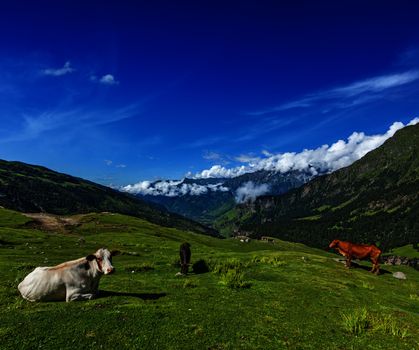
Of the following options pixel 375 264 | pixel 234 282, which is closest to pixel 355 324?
pixel 234 282

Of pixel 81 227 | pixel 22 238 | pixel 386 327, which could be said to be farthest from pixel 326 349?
pixel 81 227

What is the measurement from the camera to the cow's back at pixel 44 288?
61.3 ft

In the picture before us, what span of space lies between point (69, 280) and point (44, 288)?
4.11ft

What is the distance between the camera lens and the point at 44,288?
18719mm

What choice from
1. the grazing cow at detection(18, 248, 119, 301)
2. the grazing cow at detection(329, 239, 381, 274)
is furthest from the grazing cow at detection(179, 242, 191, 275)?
the grazing cow at detection(329, 239, 381, 274)

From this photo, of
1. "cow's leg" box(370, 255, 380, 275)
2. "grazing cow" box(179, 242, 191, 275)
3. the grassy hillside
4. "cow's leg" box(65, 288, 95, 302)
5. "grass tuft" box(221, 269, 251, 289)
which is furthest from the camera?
"cow's leg" box(370, 255, 380, 275)

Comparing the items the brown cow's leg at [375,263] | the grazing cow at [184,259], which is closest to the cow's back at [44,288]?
the grazing cow at [184,259]

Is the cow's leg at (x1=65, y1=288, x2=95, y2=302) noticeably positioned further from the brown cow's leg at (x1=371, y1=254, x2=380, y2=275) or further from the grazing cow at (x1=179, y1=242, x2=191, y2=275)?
the brown cow's leg at (x1=371, y1=254, x2=380, y2=275)

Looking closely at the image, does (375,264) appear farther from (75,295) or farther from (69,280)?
(69,280)

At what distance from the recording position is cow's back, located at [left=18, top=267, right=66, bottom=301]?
1869 centimetres

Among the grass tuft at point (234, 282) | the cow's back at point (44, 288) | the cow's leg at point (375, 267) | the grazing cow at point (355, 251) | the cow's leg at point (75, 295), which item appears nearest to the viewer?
the cow's back at point (44, 288)

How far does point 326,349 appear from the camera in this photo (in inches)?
597

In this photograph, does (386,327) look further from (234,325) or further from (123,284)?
(123,284)

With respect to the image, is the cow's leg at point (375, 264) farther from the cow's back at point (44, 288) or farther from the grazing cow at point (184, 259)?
the cow's back at point (44, 288)
